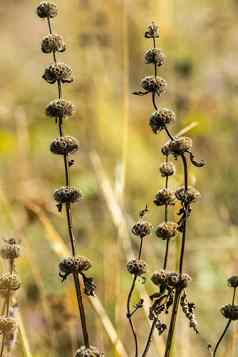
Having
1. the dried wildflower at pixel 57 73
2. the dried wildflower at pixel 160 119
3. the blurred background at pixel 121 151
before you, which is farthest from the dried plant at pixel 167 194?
the blurred background at pixel 121 151

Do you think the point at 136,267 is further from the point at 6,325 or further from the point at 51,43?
the point at 51,43

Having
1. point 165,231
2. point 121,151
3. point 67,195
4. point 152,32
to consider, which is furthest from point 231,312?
point 121,151

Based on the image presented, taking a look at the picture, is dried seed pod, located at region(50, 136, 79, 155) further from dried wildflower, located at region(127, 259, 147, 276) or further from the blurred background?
the blurred background

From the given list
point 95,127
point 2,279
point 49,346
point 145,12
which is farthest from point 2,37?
point 2,279

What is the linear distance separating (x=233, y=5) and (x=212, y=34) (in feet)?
0.58

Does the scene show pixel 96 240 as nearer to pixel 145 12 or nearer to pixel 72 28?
pixel 72 28

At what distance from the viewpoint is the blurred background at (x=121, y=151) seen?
3010 mm

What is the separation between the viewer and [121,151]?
4.07 metres

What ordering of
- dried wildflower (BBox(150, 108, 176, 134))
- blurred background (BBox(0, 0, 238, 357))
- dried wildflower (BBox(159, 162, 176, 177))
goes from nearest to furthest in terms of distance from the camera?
1. dried wildflower (BBox(150, 108, 176, 134))
2. dried wildflower (BBox(159, 162, 176, 177))
3. blurred background (BBox(0, 0, 238, 357))

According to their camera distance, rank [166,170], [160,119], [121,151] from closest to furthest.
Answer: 1. [160,119]
2. [166,170]
3. [121,151]

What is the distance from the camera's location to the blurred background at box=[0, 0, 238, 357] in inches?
118

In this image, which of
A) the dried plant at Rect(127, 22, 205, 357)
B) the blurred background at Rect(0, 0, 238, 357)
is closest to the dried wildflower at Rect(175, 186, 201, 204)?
the dried plant at Rect(127, 22, 205, 357)

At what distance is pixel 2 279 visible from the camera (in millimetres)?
1368

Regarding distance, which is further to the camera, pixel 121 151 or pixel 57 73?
pixel 121 151
